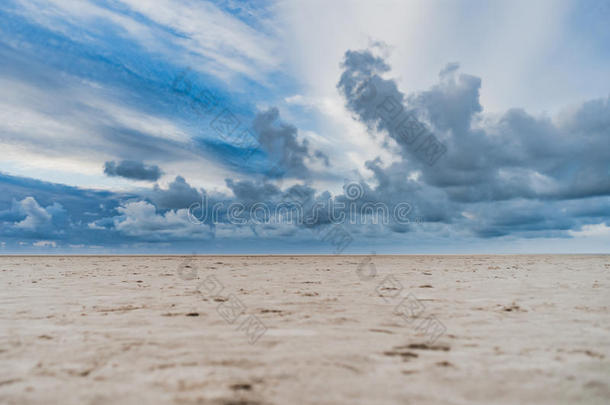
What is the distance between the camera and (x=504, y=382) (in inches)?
125

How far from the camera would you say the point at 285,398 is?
2836mm

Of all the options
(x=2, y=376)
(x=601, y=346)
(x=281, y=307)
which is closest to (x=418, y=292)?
(x=281, y=307)

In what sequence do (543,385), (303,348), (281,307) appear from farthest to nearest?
(281,307) → (303,348) → (543,385)

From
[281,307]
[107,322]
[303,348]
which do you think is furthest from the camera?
[281,307]

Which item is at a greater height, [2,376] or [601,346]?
[601,346]

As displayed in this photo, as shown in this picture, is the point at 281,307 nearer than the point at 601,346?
No

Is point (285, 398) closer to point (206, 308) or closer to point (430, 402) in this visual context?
point (430, 402)

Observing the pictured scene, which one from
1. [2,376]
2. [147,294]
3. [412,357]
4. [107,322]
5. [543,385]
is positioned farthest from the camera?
[147,294]

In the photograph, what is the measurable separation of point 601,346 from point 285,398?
13.4 ft

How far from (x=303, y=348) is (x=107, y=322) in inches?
139

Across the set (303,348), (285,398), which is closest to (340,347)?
(303,348)

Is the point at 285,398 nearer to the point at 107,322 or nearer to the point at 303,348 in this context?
the point at 303,348

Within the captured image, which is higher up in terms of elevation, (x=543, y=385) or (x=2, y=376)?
(x=543, y=385)

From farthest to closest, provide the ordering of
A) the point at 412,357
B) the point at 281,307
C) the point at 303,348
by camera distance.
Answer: the point at 281,307 < the point at 303,348 < the point at 412,357
